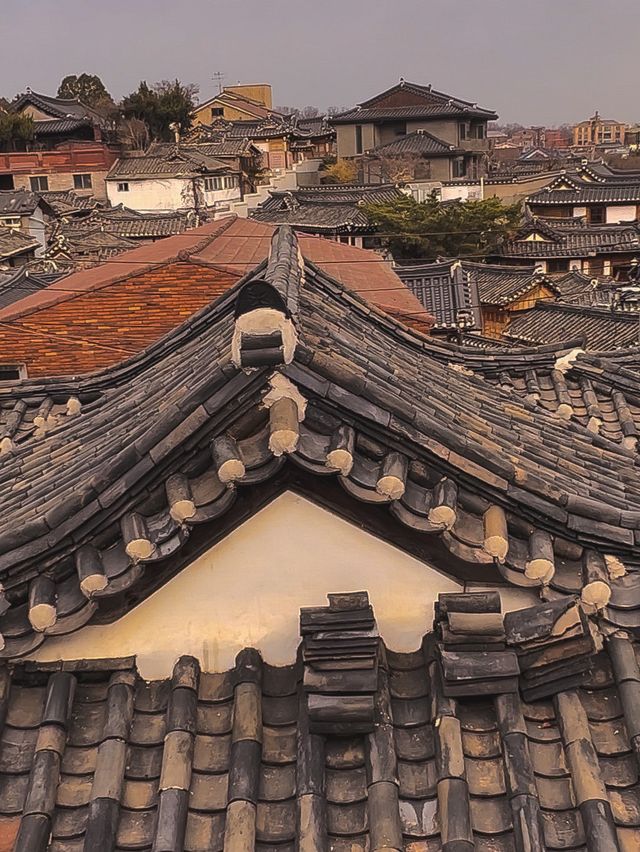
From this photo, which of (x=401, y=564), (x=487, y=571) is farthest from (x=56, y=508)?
(x=487, y=571)

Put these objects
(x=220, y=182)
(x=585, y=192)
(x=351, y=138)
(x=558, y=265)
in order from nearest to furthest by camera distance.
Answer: (x=558, y=265)
(x=585, y=192)
(x=220, y=182)
(x=351, y=138)

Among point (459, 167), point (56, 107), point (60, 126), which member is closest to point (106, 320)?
point (459, 167)

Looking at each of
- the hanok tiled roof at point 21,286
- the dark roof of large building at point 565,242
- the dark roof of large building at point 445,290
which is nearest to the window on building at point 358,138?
the dark roof of large building at point 565,242

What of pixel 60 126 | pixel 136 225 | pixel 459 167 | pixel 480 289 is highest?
pixel 60 126

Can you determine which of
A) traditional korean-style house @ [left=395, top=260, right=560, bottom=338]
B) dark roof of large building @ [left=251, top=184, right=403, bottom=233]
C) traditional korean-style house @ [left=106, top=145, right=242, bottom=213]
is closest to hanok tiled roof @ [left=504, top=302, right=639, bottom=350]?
traditional korean-style house @ [left=395, top=260, right=560, bottom=338]

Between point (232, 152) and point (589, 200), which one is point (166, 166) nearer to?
point (232, 152)

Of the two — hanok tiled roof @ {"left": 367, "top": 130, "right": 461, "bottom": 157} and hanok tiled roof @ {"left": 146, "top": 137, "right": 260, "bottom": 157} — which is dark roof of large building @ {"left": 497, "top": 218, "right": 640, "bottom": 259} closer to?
hanok tiled roof @ {"left": 367, "top": 130, "right": 461, "bottom": 157}

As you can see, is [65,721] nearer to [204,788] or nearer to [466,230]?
[204,788]

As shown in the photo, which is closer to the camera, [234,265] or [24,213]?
[234,265]
